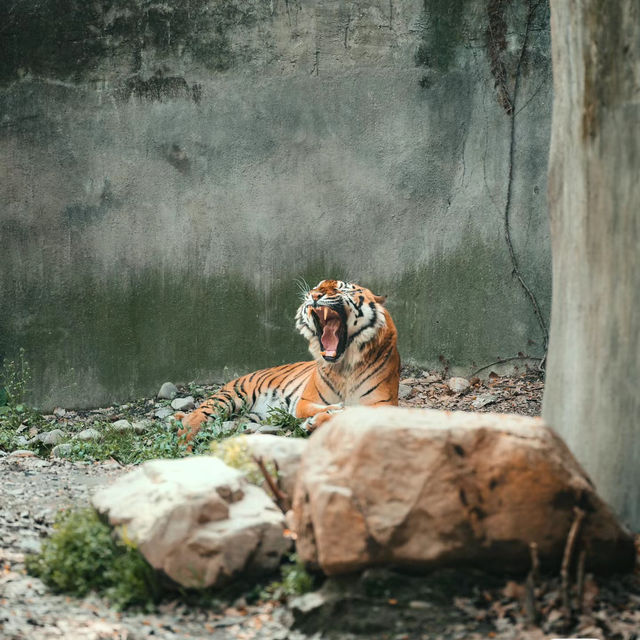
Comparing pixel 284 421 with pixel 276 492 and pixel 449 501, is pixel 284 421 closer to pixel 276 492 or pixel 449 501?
pixel 276 492

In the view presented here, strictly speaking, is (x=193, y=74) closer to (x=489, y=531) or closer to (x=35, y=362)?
(x=35, y=362)

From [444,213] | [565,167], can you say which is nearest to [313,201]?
[444,213]

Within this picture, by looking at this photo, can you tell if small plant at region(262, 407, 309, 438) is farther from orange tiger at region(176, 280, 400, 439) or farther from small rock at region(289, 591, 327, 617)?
small rock at region(289, 591, 327, 617)

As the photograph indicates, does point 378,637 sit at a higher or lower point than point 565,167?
lower

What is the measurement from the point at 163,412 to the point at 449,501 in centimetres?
514

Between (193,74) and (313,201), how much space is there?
1.67 meters

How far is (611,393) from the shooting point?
11.8ft

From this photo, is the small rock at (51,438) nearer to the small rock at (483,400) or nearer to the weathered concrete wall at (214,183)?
the weathered concrete wall at (214,183)

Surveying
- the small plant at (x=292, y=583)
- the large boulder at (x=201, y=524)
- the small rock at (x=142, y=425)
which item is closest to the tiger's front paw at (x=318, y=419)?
the small rock at (x=142, y=425)

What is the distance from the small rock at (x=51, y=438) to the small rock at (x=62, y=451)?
41 centimetres

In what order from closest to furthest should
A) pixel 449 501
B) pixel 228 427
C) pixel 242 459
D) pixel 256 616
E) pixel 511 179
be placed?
pixel 449 501
pixel 256 616
pixel 242 459
pixel 228 427
pixel 511 179

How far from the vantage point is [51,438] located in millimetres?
7105

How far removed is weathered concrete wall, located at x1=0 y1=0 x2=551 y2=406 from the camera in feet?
27.6

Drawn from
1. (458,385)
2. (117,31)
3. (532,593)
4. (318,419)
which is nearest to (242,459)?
(532,593)
